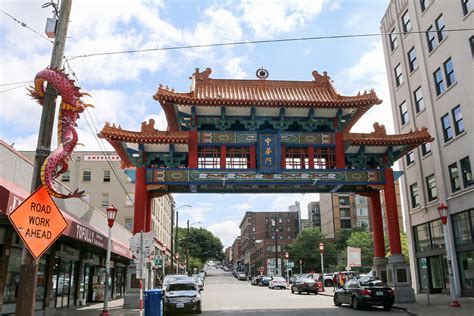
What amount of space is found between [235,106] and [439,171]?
13.5 metres

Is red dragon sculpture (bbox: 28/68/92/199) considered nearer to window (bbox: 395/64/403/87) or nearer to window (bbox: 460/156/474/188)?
window (bbox: 460/156/474/188)

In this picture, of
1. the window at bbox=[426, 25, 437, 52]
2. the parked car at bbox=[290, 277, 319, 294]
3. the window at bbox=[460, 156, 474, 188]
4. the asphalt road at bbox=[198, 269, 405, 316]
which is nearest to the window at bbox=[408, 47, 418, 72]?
the window at bbox=[426, 25, 437, 52]

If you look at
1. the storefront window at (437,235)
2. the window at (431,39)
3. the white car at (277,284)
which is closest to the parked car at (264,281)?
the white car at (277,284)

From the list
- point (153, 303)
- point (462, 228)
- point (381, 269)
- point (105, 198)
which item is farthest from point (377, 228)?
point (105, 198)

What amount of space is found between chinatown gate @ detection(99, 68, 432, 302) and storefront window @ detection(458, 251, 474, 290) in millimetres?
4221

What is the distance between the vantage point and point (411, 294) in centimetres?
2178

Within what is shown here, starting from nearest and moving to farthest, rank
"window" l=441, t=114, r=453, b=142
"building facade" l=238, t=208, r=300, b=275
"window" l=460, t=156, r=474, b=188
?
"window" l=460, t=156, r=474, b=188 < "window" l=441, t=114, r=453, b=142 < "building facade" l=238, t=208, r=300, b=275

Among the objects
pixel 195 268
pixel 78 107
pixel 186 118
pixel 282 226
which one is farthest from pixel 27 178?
pixel 282 226

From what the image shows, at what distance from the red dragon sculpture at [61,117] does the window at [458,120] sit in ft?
72.6

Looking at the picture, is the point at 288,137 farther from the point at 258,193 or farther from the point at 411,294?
the point at 411,294

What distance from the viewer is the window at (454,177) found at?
83.0 ft

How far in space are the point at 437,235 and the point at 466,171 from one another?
16.7ft

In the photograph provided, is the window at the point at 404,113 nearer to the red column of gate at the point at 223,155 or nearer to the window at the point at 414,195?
the window at the point at 414,195

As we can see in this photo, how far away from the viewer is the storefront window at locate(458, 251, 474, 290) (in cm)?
2352
